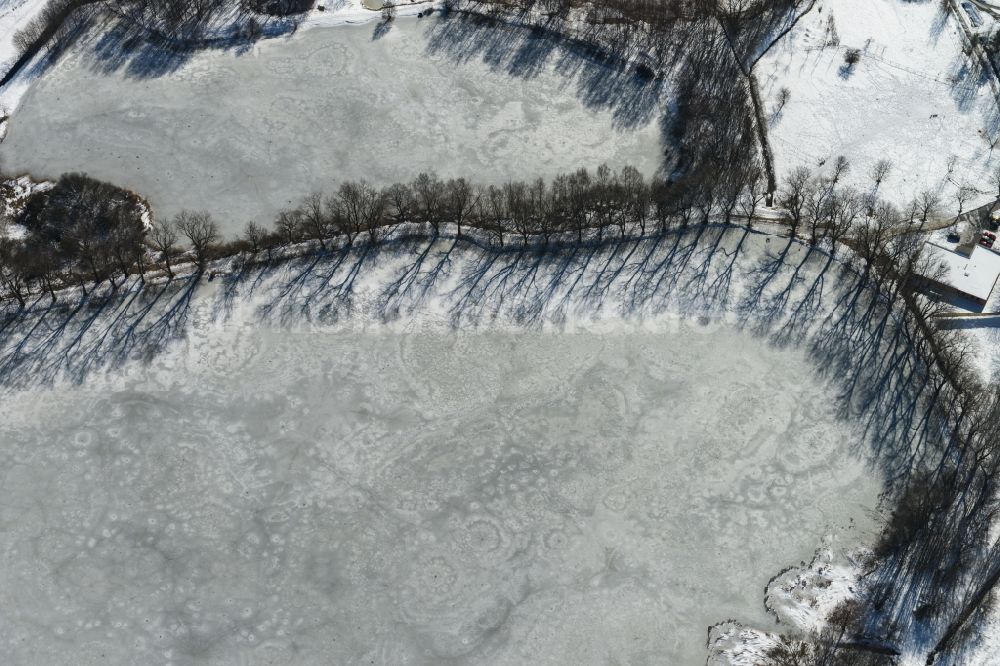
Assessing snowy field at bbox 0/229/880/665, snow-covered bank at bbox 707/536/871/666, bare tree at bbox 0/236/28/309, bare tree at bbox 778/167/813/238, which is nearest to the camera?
snow-covered bank at bbox 707/536/871/666

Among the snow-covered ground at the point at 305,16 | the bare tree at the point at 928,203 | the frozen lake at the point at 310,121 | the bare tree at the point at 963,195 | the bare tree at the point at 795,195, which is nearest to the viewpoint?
the bare tree at the point at 795,195

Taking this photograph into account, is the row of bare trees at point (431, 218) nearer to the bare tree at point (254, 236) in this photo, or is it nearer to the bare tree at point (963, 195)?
the bare tree at point (254, 236)

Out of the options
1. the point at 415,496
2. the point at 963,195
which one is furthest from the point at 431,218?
→ the point at 963,195

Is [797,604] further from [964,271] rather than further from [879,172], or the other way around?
[879,172]

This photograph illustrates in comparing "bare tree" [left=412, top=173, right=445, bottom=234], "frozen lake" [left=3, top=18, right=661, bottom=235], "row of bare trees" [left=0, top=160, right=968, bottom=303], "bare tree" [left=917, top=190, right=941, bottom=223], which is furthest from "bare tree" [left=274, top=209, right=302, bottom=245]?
"bare tree" [left=917, top=190, right=941, bottom=223]

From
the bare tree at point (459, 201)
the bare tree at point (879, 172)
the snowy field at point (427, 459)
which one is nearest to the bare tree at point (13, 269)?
the snowy field at point (427, 459)

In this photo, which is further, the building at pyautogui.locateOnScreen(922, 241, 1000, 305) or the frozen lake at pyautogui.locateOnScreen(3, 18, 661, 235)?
the frozen lake at pyautogui.locateOnScreen(3, 18, 661, 235)

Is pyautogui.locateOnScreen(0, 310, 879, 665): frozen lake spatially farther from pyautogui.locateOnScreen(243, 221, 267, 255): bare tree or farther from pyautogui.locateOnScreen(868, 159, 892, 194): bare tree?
pyautogui.locateOnScreen(868, 159, 892, 194): bare tree
